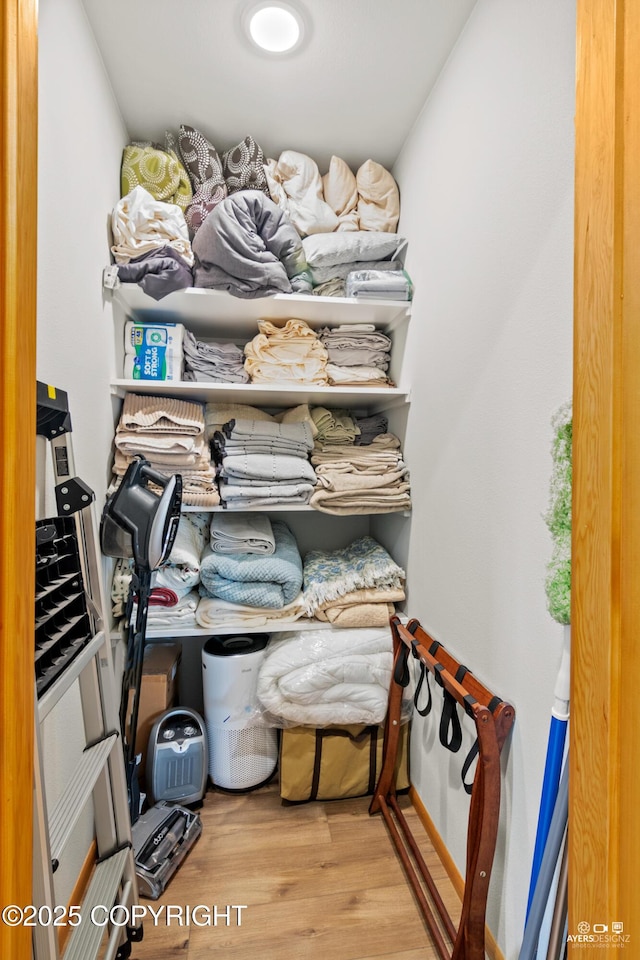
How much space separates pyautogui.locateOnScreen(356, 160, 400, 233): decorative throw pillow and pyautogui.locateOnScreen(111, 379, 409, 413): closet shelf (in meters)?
0.70

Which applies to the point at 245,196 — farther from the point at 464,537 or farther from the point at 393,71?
the point at 464,537

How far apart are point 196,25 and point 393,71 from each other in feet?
2.07

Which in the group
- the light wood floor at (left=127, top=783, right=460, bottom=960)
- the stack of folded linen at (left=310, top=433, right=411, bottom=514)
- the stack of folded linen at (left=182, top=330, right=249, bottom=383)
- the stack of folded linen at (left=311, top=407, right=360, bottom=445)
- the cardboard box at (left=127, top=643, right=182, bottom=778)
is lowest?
the light wood floor at (left=127, top=783, right=460, bottom=960)

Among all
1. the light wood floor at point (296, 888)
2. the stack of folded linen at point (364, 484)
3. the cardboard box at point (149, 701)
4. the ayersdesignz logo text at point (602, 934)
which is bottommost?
the light wood floor at point (296, 888)

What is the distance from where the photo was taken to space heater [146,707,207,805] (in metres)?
1.64

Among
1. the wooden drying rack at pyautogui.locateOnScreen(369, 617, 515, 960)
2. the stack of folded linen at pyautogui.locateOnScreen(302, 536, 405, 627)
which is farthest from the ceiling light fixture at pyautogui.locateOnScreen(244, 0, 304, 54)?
the wooden drying rack at pyautogui.locateOnScreen(369, 617, 515, 960)

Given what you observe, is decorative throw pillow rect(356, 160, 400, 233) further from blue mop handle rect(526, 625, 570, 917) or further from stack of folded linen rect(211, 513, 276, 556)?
blue mop handle rect(526, 625, 570, 917)

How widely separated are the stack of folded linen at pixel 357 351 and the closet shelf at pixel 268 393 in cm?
9

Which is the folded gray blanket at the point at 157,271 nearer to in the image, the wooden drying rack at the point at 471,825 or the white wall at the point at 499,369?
the white wall at the point at 499,369

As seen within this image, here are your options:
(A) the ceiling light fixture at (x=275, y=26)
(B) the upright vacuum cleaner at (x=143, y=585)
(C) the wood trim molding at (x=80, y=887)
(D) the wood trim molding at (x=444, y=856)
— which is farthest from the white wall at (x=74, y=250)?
(D) the wood trim molding at (x=444, y=856)

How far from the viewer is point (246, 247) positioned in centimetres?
163

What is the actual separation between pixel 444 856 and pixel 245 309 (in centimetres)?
202

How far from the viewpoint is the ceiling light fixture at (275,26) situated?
1.30 metres

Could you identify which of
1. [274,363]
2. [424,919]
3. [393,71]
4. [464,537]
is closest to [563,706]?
[464,537]
